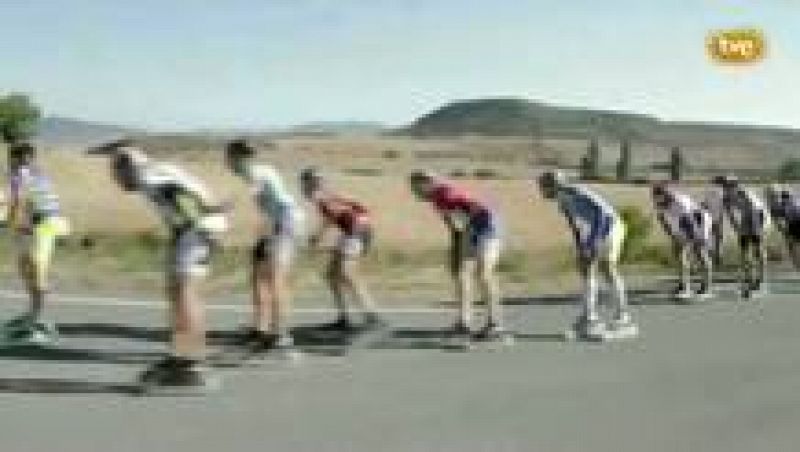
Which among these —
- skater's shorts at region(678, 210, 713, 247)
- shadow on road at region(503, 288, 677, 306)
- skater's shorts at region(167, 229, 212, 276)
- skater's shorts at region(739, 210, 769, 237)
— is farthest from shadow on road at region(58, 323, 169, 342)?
skater's shorts at region(739, 210, 769, 237)

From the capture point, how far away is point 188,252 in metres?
12.9

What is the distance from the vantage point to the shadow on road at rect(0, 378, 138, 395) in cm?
1282

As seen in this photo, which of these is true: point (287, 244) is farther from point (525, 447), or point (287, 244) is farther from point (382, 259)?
point (382, 259)

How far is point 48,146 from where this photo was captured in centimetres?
6294

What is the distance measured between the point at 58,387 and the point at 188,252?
4.63 feet

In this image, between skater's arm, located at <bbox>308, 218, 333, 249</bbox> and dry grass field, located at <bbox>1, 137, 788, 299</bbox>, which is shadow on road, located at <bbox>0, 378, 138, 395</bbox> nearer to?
dry grass field, located at <bbox>1, 137, 788, 299</bbox>

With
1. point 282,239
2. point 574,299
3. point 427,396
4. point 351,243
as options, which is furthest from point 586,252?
point 427,396

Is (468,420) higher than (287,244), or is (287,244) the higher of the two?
(287,244)

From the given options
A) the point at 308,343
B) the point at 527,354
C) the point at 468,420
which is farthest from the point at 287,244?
the point at 468,420

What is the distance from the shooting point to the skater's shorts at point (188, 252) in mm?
12841

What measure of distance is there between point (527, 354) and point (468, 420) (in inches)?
144

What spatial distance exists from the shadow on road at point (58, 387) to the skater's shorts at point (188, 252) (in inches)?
37.4

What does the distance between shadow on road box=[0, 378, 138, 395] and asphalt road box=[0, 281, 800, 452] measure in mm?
15

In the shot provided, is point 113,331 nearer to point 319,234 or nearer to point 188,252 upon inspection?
point 319,234
